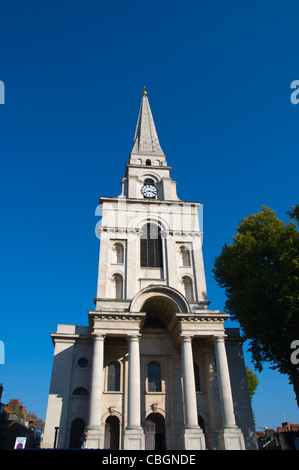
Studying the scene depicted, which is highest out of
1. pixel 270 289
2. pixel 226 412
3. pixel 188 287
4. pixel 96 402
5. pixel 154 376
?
pixel 188 287

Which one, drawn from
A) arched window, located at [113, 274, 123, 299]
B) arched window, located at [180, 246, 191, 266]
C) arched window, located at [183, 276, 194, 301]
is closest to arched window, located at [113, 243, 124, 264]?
arched window, located at [113, 274, 123, 299]

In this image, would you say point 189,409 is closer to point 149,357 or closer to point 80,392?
point 149,357

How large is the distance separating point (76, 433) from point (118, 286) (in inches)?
447

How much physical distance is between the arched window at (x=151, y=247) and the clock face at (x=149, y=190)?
4501mm

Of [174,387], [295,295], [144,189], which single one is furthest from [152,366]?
[144,189]

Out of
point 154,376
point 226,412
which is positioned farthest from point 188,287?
point 226,412

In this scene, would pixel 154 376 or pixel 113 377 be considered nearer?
pixel 113 377

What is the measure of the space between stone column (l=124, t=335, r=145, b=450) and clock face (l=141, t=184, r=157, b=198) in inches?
636

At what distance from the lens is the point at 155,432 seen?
2478cm

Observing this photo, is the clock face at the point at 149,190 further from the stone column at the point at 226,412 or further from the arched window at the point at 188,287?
the stone column at the point at 226,412

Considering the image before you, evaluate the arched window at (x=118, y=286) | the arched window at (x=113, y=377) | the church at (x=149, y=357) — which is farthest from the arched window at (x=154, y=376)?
the arched window at (x=118, y=286)

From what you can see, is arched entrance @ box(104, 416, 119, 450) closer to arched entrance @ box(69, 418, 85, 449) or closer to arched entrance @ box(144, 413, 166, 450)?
arched entrance @ box(69, 418, 85, 449)

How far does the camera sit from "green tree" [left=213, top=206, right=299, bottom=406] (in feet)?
75.7
